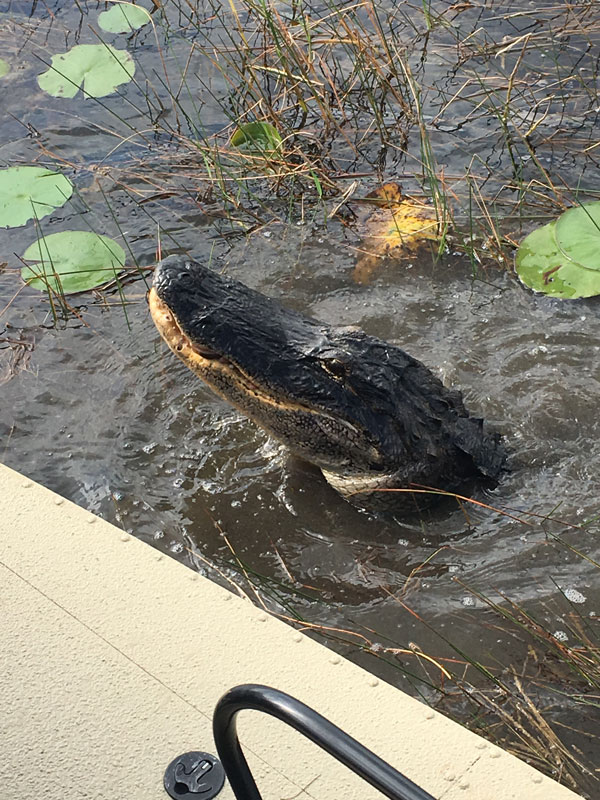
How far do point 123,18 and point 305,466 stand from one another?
13.9 ft

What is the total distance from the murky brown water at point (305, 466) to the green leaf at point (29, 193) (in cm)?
15

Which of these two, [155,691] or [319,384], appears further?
[319,384]

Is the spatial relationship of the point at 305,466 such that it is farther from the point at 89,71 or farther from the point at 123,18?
the point at 123,18

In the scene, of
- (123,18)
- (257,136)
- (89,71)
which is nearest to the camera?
(257,136)

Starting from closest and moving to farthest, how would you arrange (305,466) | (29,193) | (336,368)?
(336,368), (305,466), (29,193)

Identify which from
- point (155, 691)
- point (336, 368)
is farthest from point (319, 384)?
point (155, 691)

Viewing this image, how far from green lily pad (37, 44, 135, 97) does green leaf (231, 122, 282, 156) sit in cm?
100

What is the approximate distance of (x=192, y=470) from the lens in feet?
12.1

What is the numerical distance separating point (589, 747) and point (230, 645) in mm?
1116

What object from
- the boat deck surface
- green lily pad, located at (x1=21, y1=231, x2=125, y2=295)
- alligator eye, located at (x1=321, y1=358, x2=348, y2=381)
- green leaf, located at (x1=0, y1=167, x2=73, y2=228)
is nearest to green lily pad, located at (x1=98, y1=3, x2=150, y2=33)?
green leaf, located at (x1=0, y1=167, x2=73, y2=228)

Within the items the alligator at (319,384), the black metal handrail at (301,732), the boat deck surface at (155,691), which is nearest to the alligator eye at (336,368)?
the alligator at (319,384)

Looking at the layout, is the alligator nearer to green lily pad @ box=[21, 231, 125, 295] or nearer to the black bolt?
green lily pad @ box=[21, 231, 125, 295]

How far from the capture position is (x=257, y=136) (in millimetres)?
5160

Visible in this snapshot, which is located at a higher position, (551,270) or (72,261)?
(72,261)
